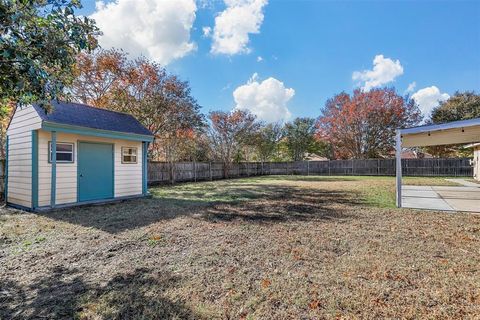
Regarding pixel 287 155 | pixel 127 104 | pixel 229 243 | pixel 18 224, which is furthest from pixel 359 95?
pixel 18 224

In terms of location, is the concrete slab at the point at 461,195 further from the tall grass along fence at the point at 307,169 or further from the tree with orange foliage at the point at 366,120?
the tree with orange foliage at the point at 366,120

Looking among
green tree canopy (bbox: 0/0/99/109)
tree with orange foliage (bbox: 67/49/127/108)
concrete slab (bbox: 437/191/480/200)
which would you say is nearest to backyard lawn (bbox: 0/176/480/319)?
green tree canopy (bbox: 0/0/99/109)

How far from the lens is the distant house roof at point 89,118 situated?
6.47 meters

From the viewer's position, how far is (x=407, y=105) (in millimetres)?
21125

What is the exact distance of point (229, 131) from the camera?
1950 centimetres

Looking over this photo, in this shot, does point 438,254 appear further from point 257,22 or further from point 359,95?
point 359,95

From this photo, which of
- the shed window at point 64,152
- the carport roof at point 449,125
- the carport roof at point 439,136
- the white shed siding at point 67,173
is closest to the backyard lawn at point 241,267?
the white shed siding at point 67,173

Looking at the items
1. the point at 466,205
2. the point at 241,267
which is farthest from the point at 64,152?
the point at 466,205

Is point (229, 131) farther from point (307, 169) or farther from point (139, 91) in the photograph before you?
point (307, 169)

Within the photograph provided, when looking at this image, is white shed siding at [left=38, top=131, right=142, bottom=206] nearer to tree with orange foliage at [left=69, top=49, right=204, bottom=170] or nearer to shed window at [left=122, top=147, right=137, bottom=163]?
shed window at [left=122, top=147, right=137, bottom=163]

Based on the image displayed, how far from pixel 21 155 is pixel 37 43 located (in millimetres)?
5998

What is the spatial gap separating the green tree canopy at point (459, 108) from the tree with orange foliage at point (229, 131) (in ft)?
53.9

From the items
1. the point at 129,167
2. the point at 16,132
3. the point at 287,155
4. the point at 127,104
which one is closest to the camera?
the point at 16,132

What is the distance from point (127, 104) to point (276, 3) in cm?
917
